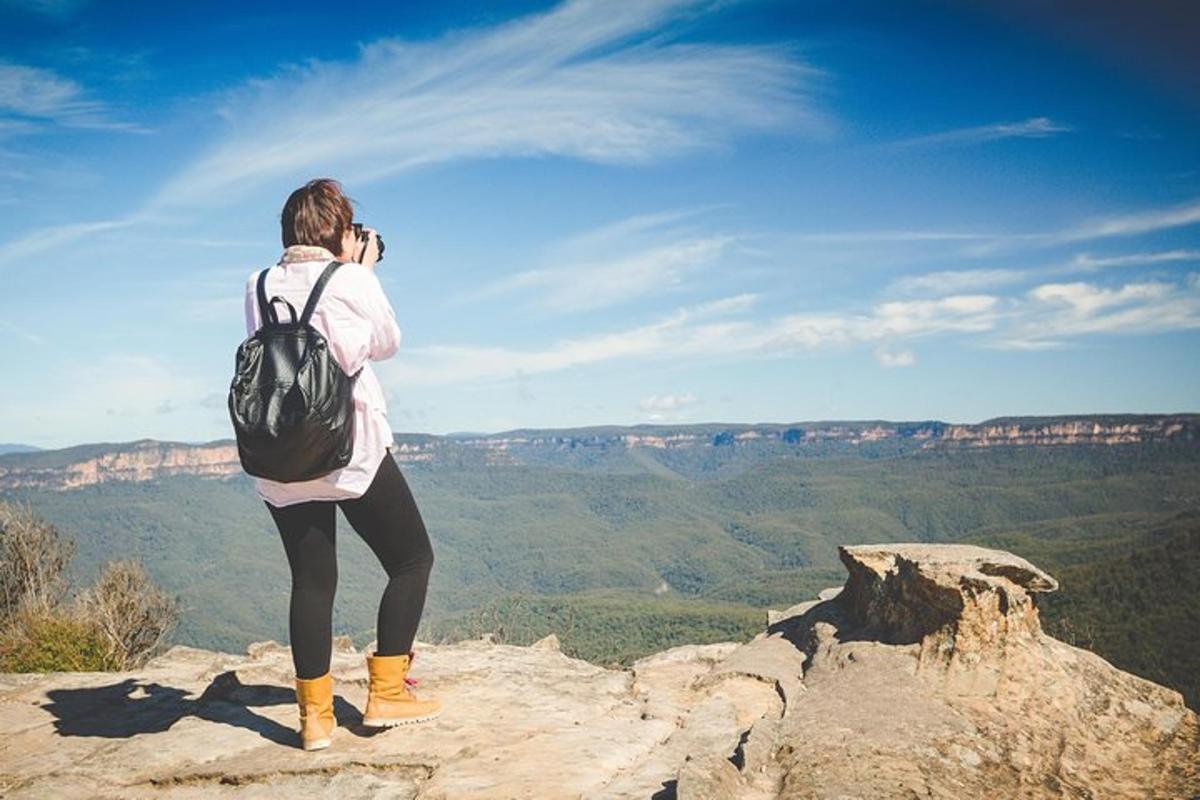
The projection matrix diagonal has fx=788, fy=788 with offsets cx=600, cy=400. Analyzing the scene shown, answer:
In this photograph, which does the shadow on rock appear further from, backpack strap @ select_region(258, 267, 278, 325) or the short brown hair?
the short brown hair

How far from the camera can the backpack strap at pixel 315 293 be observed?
359 centimetres

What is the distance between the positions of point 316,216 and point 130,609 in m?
15.4

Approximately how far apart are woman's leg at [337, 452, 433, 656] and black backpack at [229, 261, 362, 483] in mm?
322

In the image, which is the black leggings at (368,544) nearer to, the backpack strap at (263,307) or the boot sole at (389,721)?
the boot sole at (389,721)

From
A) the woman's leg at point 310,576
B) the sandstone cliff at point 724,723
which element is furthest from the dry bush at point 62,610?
the woman's leg at point 310,576

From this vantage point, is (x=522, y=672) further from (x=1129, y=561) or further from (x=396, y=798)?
(x=1129, y=561)

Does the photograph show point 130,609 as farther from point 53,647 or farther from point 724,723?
point 724,723

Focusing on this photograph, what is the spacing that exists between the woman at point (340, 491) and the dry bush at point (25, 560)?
Answer: 60.6 ft

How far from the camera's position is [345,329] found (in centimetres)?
362

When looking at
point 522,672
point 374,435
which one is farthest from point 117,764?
point 522,672

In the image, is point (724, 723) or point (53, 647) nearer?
point (724, 723)

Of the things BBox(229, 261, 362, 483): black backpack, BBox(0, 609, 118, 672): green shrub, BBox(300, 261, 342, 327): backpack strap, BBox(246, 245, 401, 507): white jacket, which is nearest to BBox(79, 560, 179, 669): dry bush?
BBox(0, 609, 118, 672): green shrub

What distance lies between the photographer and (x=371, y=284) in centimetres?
371

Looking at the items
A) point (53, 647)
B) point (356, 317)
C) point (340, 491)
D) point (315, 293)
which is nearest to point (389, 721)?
point (340, 491)
